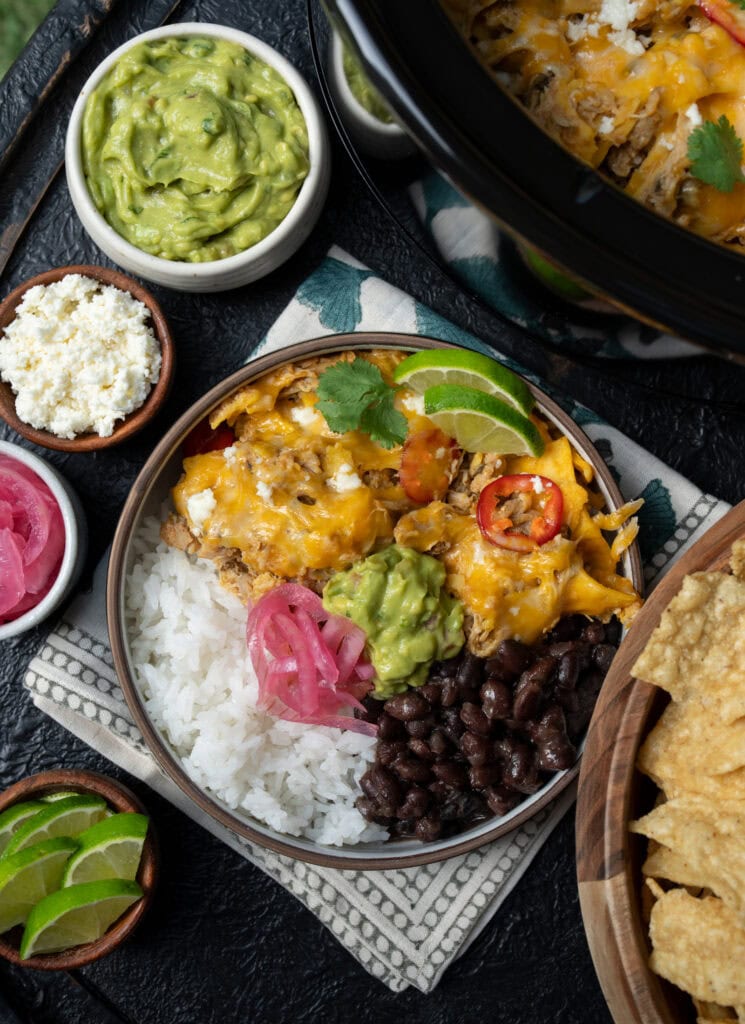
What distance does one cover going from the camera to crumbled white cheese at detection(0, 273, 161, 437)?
7.98 feet

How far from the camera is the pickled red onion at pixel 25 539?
7.98 feet

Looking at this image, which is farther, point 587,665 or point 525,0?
point 587,665

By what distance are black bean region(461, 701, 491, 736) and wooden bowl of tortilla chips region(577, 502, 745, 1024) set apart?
329 mm

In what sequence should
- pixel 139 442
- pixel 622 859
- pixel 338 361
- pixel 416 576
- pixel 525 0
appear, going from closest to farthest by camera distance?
pixel 525 0 < pixel 622 859 < pixel 416 576 < pixel 338 361 < pixel 139 442

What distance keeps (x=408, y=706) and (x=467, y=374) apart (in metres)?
0.76

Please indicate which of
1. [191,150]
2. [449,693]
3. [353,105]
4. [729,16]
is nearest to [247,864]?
[449,693]

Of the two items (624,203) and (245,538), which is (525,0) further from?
(245,538)

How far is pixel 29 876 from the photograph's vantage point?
7.84ft

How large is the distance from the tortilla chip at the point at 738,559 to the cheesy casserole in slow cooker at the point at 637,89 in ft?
2.39

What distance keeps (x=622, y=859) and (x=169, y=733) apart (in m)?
1.10

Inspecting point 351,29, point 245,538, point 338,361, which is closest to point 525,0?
point 351,29

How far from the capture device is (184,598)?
2531mm

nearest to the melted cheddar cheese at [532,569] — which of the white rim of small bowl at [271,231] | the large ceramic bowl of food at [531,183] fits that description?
the white rim of small bowl at [271,231]

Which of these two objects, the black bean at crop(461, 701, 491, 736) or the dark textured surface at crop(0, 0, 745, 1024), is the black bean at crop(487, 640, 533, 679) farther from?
the dark textured surface at crop(0, 0, 745, 1024)
